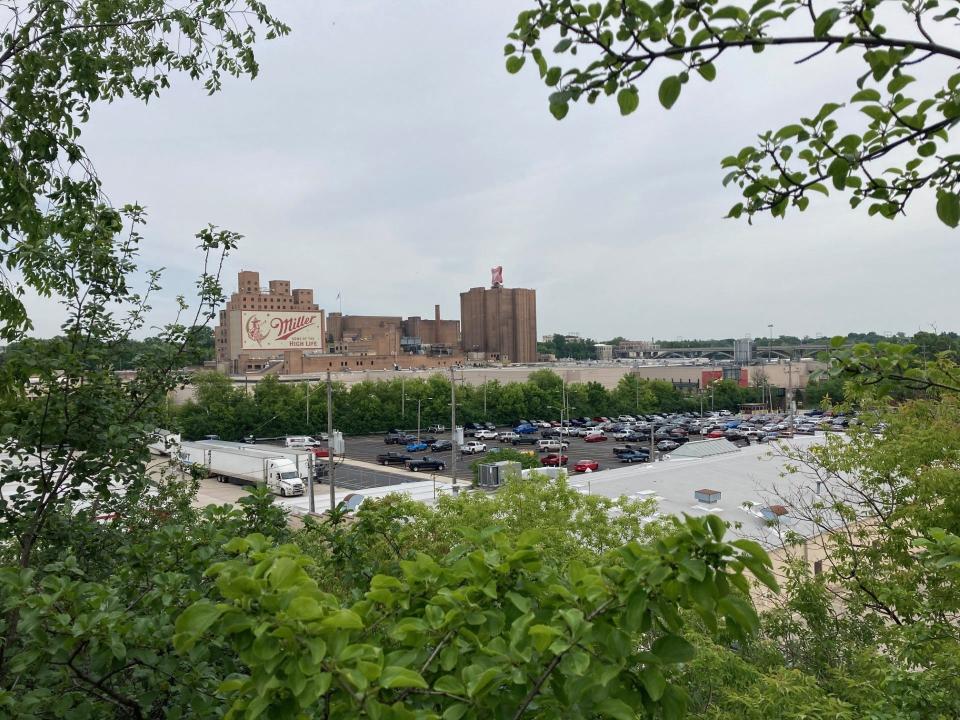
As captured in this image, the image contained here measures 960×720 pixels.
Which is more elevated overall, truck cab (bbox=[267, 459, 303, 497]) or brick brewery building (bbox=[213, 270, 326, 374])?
Answer: brick brewery building (bbox=[213, 270, 326, 374])

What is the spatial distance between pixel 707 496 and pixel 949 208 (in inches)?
821

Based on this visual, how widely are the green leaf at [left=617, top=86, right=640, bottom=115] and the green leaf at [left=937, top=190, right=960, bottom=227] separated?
0.96m

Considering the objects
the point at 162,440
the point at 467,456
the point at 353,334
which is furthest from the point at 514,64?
the point at 353,334

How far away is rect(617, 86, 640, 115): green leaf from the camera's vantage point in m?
1.93

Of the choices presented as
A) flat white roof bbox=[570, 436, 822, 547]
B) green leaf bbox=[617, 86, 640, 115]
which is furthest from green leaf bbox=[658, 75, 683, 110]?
flat white roof bbox=[570, 436, 822, 547]

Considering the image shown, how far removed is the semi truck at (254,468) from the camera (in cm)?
2723

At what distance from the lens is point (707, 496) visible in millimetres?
20969

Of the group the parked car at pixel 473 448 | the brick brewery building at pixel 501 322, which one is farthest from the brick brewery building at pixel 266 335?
the brick brewery building at pixel 501 322

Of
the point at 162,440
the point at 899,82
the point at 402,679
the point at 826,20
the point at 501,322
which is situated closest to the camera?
the point at 402,679

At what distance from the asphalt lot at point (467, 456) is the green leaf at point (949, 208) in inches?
1248

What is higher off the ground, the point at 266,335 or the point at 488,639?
the point at 266,335

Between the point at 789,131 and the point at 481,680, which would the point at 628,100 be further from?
the point at 481,680

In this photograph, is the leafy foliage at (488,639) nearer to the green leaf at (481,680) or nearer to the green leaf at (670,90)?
the green leaf at (481,680)

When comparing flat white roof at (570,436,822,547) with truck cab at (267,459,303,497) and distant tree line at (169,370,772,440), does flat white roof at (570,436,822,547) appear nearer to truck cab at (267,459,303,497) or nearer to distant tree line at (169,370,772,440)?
truck cab at (267,459,303,497)
